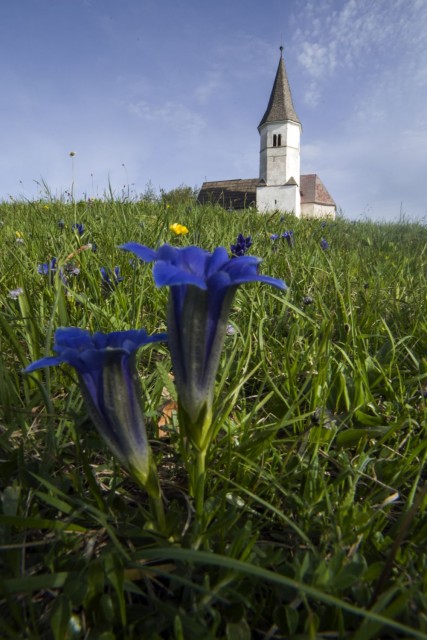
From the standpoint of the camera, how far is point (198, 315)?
93 cm

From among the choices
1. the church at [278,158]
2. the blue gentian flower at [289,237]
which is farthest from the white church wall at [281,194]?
the blue gentian flower at [289,237]

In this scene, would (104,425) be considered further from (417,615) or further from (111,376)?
(417,615)

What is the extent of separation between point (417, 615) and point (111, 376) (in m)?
0.88

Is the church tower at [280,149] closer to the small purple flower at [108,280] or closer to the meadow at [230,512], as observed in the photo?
the small purple flower at [108,280]

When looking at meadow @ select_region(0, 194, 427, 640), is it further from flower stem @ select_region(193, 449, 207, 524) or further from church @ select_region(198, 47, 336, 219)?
church @ select_region(198, 47, 336, 219)

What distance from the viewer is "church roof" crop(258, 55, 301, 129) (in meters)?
52.3

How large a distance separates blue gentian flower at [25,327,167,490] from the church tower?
51.4 meters

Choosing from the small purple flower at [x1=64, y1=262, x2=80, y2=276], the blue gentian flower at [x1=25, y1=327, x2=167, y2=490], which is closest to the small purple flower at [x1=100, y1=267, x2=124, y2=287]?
the small purple flower at [x1=64, y1=262, x2=80, y2=276]

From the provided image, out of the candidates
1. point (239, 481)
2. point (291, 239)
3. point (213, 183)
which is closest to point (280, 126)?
point (213, 183)

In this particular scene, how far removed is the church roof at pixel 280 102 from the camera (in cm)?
5231

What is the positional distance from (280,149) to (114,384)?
56193 mm

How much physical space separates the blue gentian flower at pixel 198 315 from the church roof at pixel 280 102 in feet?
189

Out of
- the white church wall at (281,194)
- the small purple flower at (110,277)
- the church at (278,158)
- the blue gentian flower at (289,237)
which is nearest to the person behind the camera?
the small purple flower at (110,277)

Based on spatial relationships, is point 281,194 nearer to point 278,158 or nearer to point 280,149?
point 278,158
